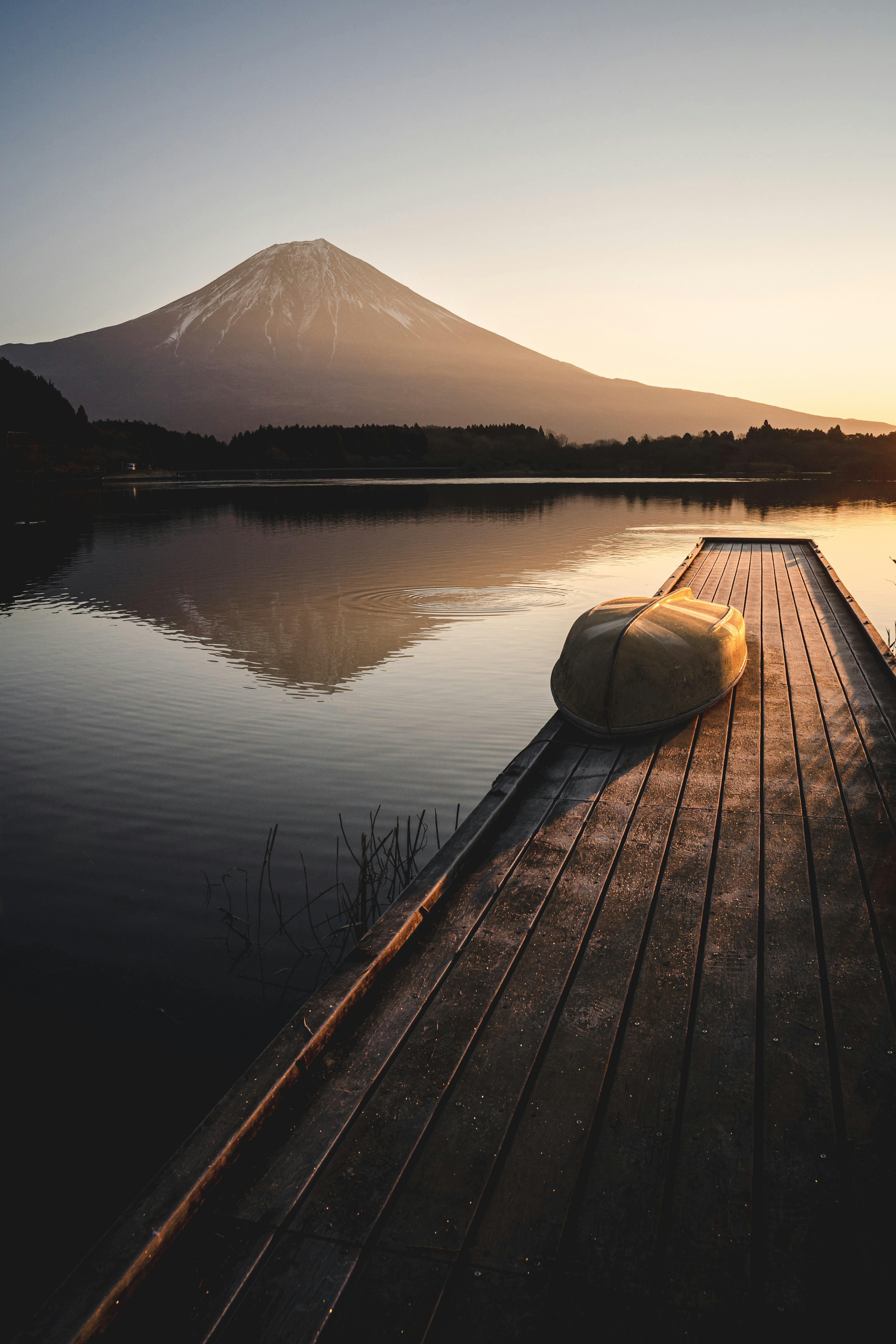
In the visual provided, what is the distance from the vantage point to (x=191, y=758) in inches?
279

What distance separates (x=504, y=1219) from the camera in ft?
5.99

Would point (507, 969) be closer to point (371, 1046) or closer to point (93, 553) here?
point (371, 1046)

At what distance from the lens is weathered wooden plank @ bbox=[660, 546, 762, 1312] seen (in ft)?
5.56

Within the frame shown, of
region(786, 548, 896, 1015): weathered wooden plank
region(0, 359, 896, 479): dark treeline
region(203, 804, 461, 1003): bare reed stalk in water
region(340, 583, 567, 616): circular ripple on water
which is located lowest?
region(203, 804, 461, 1003): bare reed stalk in water

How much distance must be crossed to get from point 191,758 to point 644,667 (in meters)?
4.20

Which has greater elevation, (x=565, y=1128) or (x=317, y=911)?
(x=565, y=1128)

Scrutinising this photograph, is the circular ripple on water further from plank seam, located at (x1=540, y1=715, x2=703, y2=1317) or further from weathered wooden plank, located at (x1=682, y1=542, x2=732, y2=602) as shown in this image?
plank seam, located at (x1=540, y1=715, x2=703, y2=1317)

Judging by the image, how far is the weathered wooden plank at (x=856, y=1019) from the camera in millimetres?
1872

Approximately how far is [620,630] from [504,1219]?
4.44 m

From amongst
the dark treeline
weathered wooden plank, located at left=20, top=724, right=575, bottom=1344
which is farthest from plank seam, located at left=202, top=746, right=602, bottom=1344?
the dark treeline

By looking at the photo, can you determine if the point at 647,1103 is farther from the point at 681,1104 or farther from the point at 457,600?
the point at 457,600

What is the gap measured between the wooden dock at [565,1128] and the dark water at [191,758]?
0.68 m

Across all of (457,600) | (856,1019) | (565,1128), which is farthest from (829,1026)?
(457,600)

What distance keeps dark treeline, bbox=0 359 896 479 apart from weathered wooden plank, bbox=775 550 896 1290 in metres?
69.5
